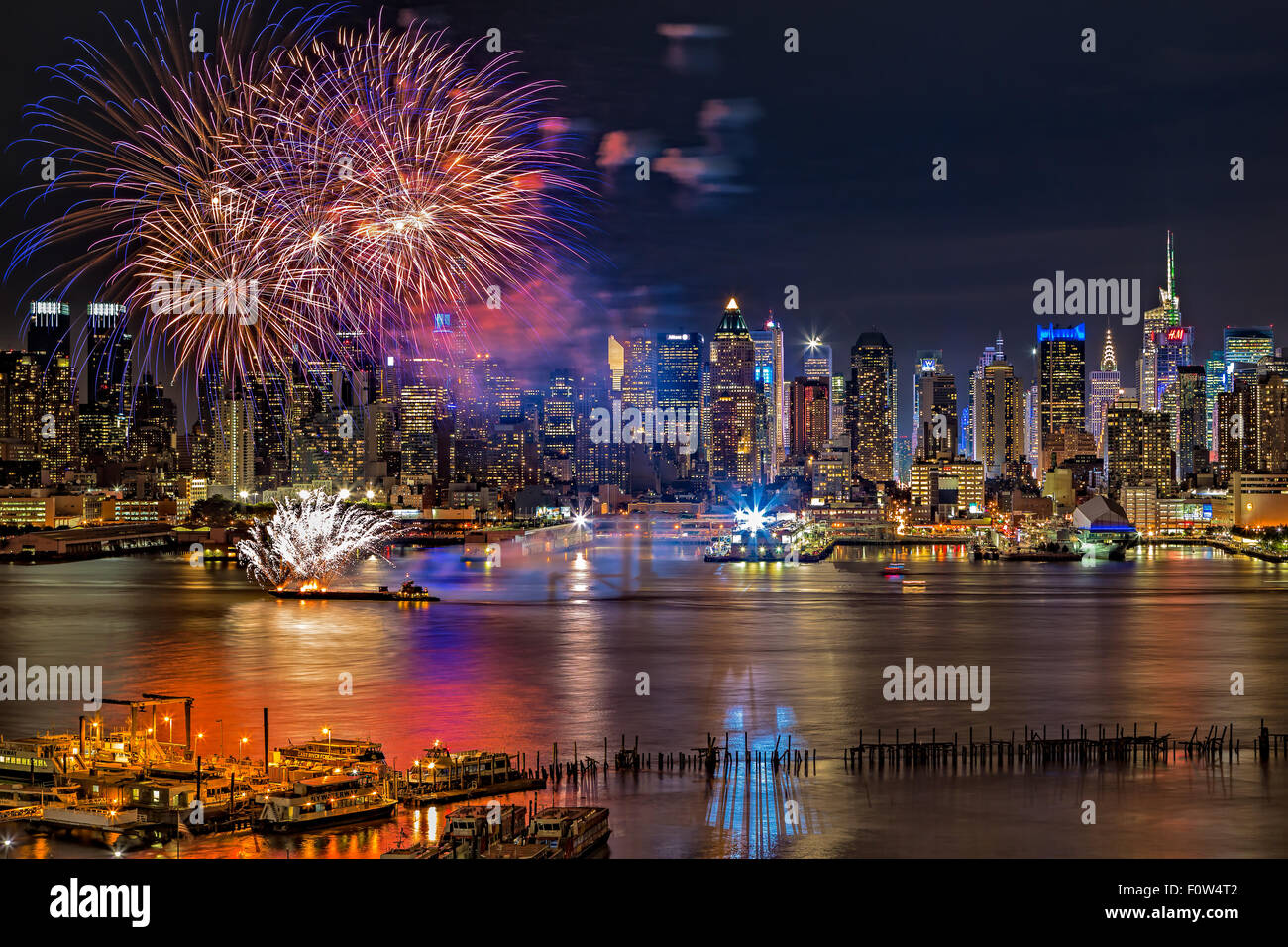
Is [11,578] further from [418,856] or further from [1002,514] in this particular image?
[1002,514]

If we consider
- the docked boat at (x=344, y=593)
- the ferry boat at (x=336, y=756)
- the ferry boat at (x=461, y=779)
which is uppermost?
the ferry boat at (x=336, y=756)

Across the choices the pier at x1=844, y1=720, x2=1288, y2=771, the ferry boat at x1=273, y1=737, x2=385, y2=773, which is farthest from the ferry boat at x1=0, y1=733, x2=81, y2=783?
the pier at x1=844, y1=720, x2=1288, y2=771

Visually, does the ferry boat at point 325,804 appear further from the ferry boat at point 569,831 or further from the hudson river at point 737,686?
the ferry boat at point 569,831

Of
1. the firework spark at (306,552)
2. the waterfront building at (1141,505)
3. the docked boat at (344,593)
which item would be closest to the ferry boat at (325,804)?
the docked boat at (344,593)

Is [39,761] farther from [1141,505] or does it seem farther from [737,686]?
[1141,505]

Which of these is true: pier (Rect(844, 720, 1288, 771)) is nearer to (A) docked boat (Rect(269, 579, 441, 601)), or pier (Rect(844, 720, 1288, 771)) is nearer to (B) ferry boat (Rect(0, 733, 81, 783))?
(B) ferry boat (Rect(0, 733, 81, 783))

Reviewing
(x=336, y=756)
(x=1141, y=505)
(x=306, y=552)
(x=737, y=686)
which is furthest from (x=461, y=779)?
(x=1141, y=505)
